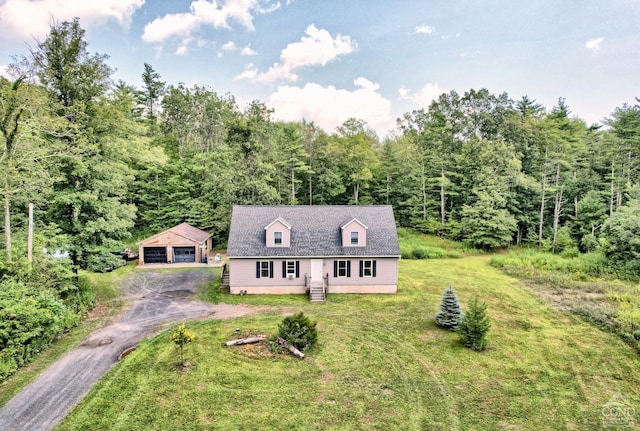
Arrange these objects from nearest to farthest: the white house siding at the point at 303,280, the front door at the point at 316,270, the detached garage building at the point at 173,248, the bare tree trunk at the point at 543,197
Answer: the white house siding at the point at 303,280, the front door at the point at 316,270, the detached garage building at the point at 173,248, the bare tree trunk at the point at 543,197

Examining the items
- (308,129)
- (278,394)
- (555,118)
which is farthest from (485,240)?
(278,394)

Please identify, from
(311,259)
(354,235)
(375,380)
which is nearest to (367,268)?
(354,235)

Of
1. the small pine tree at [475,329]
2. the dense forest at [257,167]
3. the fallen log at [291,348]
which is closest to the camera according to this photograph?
the fallen log at [291,348]

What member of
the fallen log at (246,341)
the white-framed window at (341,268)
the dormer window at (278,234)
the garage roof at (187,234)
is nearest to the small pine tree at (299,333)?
the fallen log at (246,341)

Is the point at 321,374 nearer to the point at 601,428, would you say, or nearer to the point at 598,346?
the point at 601,428

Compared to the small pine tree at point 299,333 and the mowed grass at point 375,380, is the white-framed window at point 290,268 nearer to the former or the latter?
the mowed grass at point 375,380

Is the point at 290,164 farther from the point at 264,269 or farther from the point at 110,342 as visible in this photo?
the point at 110,342
